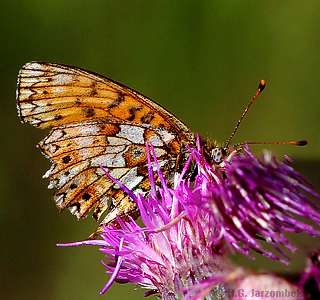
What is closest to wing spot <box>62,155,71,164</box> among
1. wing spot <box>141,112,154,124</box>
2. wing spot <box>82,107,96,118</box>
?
wing spot <box>82,107,96,118</box>

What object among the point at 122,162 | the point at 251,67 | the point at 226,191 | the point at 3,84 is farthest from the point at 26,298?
the point at 226,191

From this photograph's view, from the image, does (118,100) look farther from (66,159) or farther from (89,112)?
(66,159)

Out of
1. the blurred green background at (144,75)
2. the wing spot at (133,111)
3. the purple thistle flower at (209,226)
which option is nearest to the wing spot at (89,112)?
the wing spot at (133,111)

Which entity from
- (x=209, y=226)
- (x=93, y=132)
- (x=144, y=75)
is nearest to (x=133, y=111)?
(x=93, y=132)

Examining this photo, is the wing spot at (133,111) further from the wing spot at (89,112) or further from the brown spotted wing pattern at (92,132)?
the wing spot at (89,112)

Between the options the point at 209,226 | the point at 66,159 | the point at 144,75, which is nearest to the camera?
the point at 209,226
